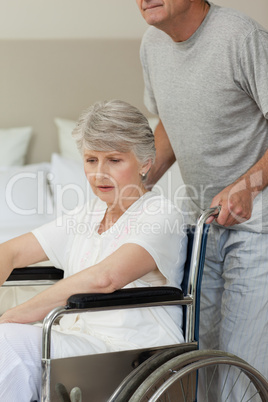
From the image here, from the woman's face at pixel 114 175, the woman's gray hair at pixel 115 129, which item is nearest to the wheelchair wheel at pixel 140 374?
the woman's face at pixel 114 175

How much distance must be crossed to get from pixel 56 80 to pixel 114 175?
2055 mm

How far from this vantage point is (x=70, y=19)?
3.62 metres

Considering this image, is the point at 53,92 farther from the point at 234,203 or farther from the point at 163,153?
the point at 234,203

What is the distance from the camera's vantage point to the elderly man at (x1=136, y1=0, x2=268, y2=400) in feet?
6.10

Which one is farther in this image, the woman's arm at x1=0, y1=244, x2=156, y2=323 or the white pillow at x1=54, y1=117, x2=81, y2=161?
the white pillow at x1=54, y1=117, x2=81, y2=161

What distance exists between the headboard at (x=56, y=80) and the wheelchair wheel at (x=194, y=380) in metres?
2.15

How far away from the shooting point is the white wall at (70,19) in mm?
3559

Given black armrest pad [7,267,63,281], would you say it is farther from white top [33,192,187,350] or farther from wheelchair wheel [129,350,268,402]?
wheelchair wheel [129,350,268,402]

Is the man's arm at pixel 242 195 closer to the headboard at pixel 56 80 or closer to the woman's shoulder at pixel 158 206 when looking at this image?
the woman's shoulder at pixel 158 206

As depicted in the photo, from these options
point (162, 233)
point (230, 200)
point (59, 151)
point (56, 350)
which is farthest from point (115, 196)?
point (59, 151)

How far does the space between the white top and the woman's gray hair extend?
0.18 meters

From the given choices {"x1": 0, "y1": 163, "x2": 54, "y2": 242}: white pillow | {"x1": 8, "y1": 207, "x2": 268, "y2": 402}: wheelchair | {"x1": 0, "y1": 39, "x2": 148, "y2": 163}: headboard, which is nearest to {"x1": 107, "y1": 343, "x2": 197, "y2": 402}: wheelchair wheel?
{"x1": 8, "y1": 207, "x2": 268, "y2": 402}: wheelchair

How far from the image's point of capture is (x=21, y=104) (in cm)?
364

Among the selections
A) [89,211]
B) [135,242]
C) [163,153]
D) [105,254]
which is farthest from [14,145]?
[135,242]
